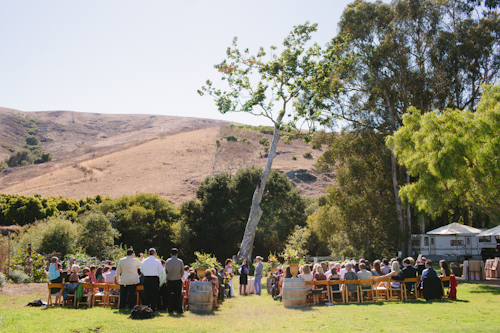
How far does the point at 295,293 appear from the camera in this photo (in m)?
10.8

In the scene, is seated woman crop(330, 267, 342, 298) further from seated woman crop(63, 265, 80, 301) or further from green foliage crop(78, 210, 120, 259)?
green foliage crop(78, 210, 120, 259)

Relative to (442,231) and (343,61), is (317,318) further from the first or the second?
(343,61)

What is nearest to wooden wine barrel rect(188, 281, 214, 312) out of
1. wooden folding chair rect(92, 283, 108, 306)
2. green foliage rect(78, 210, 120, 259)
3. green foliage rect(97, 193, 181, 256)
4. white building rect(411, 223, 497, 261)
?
wooden folding chair rect(92, 283, 108, 306)

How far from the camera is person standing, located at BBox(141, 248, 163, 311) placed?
9.69m

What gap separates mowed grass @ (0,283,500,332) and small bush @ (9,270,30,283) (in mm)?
4273

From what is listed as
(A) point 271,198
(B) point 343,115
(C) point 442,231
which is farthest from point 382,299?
(A) point 271,198

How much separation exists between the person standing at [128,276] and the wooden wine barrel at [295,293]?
4111 millimetres

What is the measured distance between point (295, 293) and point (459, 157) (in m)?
8.99

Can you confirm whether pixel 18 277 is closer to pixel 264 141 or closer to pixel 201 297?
pixel 201 297

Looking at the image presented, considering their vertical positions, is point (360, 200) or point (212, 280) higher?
point (360, 200)

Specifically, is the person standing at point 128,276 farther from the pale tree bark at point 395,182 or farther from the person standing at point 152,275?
the pale tree bark at point 395,182

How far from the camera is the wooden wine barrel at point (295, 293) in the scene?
1076cm

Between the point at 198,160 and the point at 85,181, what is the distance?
22.4 m

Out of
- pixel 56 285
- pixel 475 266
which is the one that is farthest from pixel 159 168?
pixel 56 285
